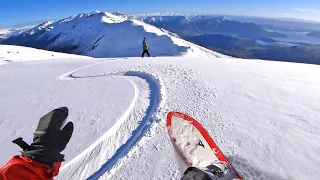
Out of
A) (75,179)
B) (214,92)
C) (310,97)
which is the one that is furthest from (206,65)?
(75,179)

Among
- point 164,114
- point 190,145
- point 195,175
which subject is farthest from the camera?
point 164,114

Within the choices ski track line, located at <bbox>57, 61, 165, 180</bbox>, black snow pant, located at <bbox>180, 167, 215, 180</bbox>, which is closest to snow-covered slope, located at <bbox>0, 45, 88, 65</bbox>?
ski track line, located at <bbox>57, 61, 165, 180</bbox>

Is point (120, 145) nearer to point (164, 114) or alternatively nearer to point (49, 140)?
point (164, 114)

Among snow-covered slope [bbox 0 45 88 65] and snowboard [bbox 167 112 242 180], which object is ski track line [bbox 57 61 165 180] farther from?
snow-covered slope [bbox 0 45 88 65]

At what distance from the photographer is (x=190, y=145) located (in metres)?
5.33

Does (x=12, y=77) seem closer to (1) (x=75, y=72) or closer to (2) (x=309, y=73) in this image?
A: (1) (x=75, y=72)

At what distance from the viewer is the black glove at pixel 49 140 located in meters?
2.96

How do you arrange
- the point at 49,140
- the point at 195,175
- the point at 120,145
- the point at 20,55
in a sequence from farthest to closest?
the point at 20,55, the point at 120,145, the point at 49,140, the point at 195,175

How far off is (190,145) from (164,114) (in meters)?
2.81

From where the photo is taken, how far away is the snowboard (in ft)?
16.2

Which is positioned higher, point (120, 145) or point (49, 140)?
point (49, 140)

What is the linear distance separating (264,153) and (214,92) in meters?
4.29

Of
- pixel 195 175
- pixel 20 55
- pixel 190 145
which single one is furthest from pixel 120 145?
pixel 20 55

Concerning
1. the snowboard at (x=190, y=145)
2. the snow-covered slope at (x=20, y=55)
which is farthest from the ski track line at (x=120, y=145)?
the snow-covered slope at (x=20, y=55)
